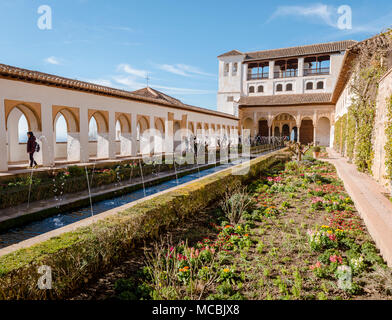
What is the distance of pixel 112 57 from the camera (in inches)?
360

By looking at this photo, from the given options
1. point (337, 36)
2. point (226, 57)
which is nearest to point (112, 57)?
point (226, 57)

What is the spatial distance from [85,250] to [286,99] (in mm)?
31941

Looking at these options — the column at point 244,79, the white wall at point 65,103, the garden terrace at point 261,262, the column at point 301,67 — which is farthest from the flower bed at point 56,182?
the column at point 301,67

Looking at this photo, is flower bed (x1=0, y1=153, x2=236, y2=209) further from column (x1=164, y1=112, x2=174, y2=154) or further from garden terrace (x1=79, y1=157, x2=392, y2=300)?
column (x1=164, y1=112, x2=174, y2=154)

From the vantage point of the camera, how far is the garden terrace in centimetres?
305

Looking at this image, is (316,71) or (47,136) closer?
(47,136)

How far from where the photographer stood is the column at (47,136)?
11430 mm

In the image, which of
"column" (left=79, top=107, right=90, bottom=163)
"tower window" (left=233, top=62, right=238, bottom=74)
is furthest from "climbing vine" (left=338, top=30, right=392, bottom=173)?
"tower window" (left=233, top=62, right=238, bottom=74)

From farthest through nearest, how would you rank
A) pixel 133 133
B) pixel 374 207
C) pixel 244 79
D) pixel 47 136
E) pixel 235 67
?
pixel 235 67 → pixel 244 79 → pixel 133 133 → pixel 47 136 → pixel 374 207

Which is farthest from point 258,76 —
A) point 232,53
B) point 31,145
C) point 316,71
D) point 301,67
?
point 31,145

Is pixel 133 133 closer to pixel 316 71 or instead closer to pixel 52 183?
pixel 52 183

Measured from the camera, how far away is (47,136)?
460 inches

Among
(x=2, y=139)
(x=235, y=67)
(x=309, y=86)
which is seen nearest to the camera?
(x=2, y=139)

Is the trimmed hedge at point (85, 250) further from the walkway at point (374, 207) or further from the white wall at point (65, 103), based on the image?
the white wall at point (65, 103)
